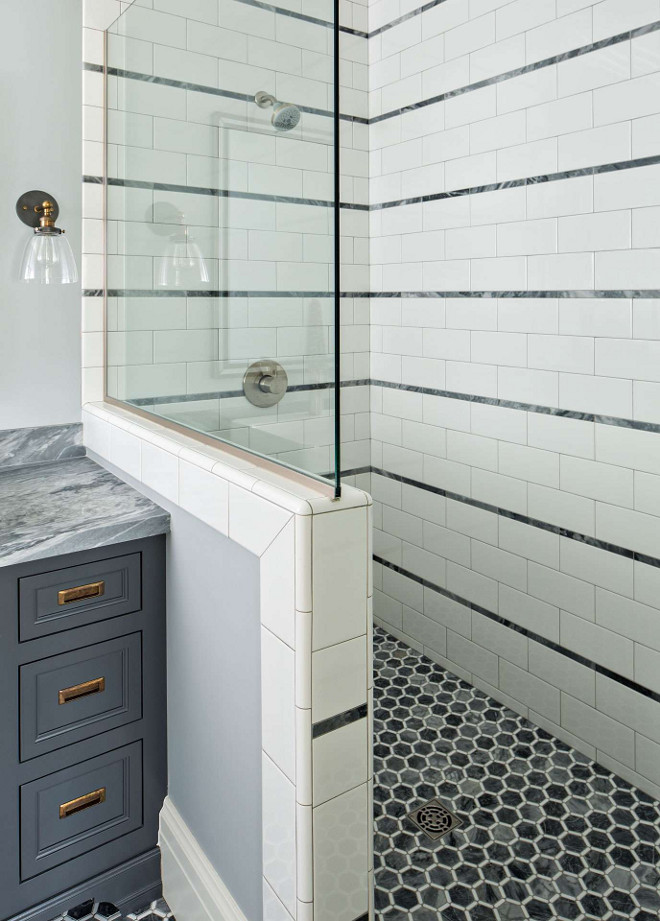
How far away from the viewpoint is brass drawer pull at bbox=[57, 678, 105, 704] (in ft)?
5.07

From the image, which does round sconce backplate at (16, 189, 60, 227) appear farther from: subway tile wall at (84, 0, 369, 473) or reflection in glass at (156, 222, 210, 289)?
reflection in glass at (156, 222, 210, 289)

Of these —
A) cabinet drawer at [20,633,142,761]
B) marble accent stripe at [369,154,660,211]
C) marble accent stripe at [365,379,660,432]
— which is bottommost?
cabinet drawer at [20,633,142,761]

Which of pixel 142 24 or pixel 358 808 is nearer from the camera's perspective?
pixel 358 808

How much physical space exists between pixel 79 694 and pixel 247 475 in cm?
71

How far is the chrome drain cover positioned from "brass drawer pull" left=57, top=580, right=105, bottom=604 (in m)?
1.07

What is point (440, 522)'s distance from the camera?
267cm

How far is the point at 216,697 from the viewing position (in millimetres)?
1468

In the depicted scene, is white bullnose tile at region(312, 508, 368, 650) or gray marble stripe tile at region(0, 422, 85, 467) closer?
white bullnose tile at region(312, 508, 368, 650)

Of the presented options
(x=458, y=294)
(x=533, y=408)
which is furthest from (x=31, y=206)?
(x=533, y=408)

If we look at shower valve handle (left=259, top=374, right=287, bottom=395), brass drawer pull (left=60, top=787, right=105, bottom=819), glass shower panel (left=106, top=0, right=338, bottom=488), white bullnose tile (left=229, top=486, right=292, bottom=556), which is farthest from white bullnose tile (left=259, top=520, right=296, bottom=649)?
brass drawer pull (left=60, top=787, right=105, bottom=819)

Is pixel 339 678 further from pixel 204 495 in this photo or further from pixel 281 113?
pixel 281 113

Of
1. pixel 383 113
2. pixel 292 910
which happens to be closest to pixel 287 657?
pixel 292 910

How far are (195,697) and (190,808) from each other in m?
0.28

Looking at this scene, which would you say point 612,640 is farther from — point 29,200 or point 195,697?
point 29,200
